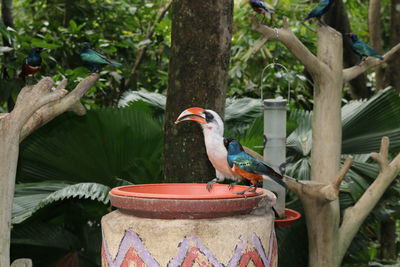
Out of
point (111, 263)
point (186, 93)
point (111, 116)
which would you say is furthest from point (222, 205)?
point (111, 116)

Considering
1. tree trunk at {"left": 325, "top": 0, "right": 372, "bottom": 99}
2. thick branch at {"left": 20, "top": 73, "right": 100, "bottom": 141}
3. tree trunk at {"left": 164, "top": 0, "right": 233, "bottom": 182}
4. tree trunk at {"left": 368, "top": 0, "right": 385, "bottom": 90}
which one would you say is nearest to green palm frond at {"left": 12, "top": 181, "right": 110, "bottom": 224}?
tree trunk at {"left": 164, "top": 0, "right": 233, "bottom": 182}

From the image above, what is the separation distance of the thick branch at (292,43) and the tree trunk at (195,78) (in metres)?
0.21

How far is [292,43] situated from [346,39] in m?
2.80

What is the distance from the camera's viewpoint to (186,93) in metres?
3.10

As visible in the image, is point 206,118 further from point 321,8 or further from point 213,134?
point 321,8

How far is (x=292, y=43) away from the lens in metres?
3.29

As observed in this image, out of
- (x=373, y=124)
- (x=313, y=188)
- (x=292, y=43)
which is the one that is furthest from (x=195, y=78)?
(x=373, y=124)

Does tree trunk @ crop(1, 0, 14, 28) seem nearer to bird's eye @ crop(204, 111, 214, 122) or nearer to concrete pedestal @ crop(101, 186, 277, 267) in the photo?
bird's eye @ crop(204, 111, 214, 122)

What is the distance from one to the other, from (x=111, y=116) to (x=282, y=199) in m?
1.34

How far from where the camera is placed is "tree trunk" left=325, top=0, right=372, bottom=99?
19.0 ft

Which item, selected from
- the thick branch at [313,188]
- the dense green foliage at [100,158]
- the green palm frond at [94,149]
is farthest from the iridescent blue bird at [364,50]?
the green palm frond at [94,149]

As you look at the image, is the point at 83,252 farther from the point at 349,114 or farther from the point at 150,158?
the point at 349,114

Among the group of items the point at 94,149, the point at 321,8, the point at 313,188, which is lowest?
the point at 313,188

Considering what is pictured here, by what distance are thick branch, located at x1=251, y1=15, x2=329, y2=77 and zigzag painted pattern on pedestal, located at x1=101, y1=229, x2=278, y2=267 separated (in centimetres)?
150
